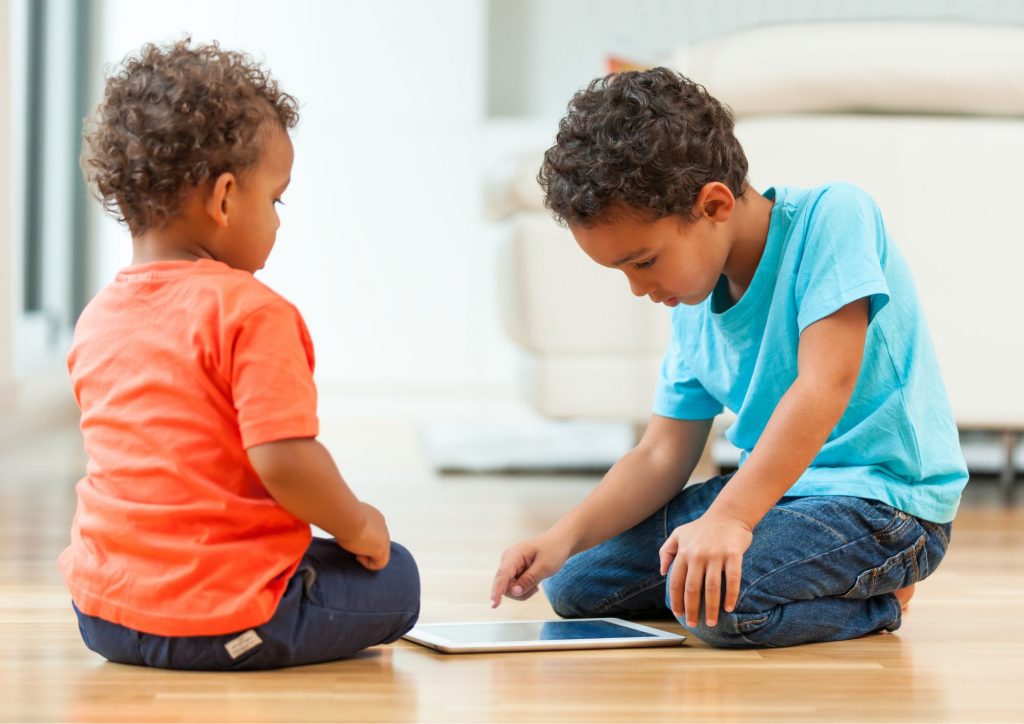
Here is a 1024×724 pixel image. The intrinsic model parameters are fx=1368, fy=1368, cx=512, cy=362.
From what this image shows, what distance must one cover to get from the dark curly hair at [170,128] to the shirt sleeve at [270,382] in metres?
0.12

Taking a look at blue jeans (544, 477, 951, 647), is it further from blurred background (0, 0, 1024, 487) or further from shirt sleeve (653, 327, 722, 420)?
blurred background (0, 0, 1024, 487)

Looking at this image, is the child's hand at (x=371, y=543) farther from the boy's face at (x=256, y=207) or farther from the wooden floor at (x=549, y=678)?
the boy's face at (x=256, y=207)

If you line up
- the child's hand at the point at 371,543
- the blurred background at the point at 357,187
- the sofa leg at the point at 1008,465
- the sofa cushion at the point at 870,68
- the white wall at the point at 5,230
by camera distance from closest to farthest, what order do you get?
the child's hand at the point at 371,543
the sofa cushion at the point at 870,68
the sofa leg at the point at 1008,465
the white wall at the point at 5,230
the blurred background at the point at 357,187

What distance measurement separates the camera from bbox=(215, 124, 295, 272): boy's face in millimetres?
974

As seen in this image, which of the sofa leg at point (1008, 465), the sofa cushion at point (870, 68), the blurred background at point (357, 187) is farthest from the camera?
the blurred background at point (357, 187)

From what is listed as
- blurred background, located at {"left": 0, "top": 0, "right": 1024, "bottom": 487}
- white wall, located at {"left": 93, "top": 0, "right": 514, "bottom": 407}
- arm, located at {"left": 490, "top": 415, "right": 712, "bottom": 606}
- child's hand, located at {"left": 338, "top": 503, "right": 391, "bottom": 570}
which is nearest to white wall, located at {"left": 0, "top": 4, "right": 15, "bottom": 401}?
blurred background, located at {"left": 0, "top": 0, "right": 1024, "bottom": 487}

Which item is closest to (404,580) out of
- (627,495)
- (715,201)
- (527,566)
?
(527,566)

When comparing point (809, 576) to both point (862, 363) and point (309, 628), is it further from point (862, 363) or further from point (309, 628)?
point (309, 628)

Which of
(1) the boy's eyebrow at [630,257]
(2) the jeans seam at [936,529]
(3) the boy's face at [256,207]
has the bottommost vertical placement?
(2) the jeans seam at [936,529]

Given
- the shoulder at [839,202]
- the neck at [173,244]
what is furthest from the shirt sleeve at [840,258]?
the neck at [173,244]

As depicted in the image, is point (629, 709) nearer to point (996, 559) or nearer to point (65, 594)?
point (65, 594)

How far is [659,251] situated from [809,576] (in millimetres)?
285

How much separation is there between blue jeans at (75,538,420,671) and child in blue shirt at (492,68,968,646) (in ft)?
0.40

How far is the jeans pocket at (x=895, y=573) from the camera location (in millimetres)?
1115
